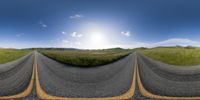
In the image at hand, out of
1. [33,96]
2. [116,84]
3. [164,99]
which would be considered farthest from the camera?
[116,84]

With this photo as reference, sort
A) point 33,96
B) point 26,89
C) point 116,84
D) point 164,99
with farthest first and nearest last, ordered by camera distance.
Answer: point 116,84
point 26,89
point 33,96
point 164,99

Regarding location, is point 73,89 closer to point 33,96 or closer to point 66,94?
point 66,94

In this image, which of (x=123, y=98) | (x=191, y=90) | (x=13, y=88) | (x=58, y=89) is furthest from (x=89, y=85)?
(x=191, y=90)

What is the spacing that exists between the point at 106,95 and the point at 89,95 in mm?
1391

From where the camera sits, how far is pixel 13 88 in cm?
1666

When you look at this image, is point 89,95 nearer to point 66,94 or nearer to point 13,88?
point 66,94

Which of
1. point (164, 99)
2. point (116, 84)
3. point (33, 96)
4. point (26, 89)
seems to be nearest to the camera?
point (164, 99)

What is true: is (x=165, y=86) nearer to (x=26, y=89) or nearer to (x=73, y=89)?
(x=73, y=89)

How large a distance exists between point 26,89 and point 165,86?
12090 millimetres

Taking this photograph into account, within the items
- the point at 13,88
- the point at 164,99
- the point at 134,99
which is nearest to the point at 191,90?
the point at 164,99

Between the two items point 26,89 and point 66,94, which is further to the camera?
point 26,89

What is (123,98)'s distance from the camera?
13.5 metres

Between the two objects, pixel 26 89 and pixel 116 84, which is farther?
pixel 116 84

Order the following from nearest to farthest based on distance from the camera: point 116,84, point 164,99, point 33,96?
1. point 164,99
2. point 33,96
3. point 116,84
